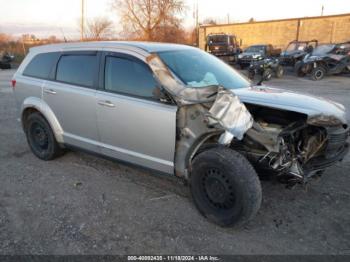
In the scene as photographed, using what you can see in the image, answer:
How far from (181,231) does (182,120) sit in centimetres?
109

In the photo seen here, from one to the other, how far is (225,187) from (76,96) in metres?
2.28

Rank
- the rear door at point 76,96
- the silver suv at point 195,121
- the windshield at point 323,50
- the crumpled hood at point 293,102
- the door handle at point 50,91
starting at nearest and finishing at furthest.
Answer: the silver suv at point 195,121, the crumpled hood at point 293,102, the rear door at point 76,96, the door handle at point 50,91, the windshield at point 323,50

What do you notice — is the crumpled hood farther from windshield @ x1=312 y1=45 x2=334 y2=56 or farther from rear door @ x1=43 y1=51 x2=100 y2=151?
windshield @ x1=312 y1=45 x2=334 y2=56

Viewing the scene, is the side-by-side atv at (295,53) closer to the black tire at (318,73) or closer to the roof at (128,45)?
the black tire at (318,73)

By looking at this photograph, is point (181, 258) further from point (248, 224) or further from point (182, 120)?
point (182, 120)

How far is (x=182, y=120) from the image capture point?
330 centimetres

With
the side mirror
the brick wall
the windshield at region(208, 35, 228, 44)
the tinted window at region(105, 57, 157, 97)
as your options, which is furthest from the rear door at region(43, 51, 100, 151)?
the brick wall

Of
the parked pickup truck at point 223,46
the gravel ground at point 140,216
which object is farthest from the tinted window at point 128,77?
the parked pickup truck at point 223,46

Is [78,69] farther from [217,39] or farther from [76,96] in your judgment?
[217,39]

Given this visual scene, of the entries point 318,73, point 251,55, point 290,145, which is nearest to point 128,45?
point 290,145

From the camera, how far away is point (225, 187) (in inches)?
123

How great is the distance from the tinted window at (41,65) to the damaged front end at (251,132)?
1875 millimetres

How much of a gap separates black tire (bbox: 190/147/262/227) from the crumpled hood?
2.13 ft

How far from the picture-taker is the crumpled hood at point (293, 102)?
317cm
